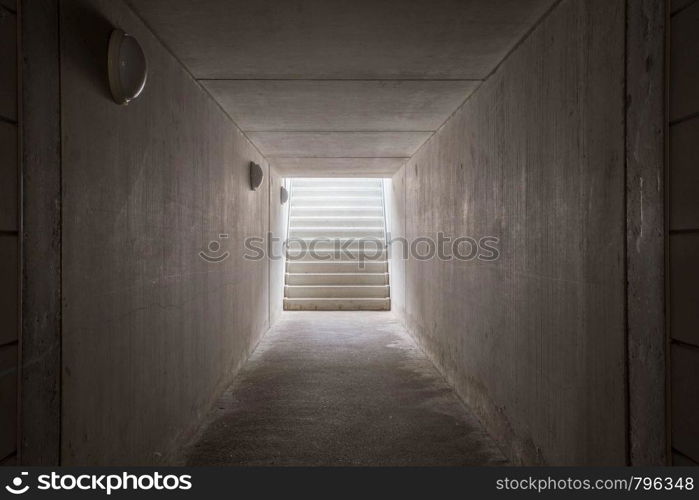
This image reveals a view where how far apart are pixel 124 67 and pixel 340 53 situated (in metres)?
1.14

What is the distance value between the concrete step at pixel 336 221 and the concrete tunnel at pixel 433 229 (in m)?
4.78

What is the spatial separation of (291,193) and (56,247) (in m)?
8.44

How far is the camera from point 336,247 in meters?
9.09

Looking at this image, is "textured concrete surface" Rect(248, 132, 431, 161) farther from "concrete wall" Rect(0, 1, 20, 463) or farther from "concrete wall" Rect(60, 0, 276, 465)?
"concrete wall" Rect(0, 1, 20, 463)

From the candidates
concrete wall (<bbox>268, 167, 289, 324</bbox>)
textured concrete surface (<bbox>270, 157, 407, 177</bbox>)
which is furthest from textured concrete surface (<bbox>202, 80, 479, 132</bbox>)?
concrete wall (<bbox>268, 167, 289, 324</bbox>)

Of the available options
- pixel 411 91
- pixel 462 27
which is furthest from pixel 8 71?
pixel 411 91

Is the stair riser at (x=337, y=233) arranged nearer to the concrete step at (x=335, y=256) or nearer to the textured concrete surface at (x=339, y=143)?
the concrete step at (x=335, y=256)

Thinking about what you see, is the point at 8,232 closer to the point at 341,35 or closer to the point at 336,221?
the point at 341,35

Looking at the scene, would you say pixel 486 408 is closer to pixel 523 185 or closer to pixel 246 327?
pixel 523 185

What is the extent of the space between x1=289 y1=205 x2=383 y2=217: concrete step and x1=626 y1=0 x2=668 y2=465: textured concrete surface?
26.5 feet

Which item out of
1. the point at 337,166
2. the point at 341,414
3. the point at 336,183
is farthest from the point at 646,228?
the point at 336,183

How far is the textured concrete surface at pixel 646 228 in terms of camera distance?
1438 mm

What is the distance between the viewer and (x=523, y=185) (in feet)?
8.09

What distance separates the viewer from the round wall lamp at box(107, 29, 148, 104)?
73.2 inches
